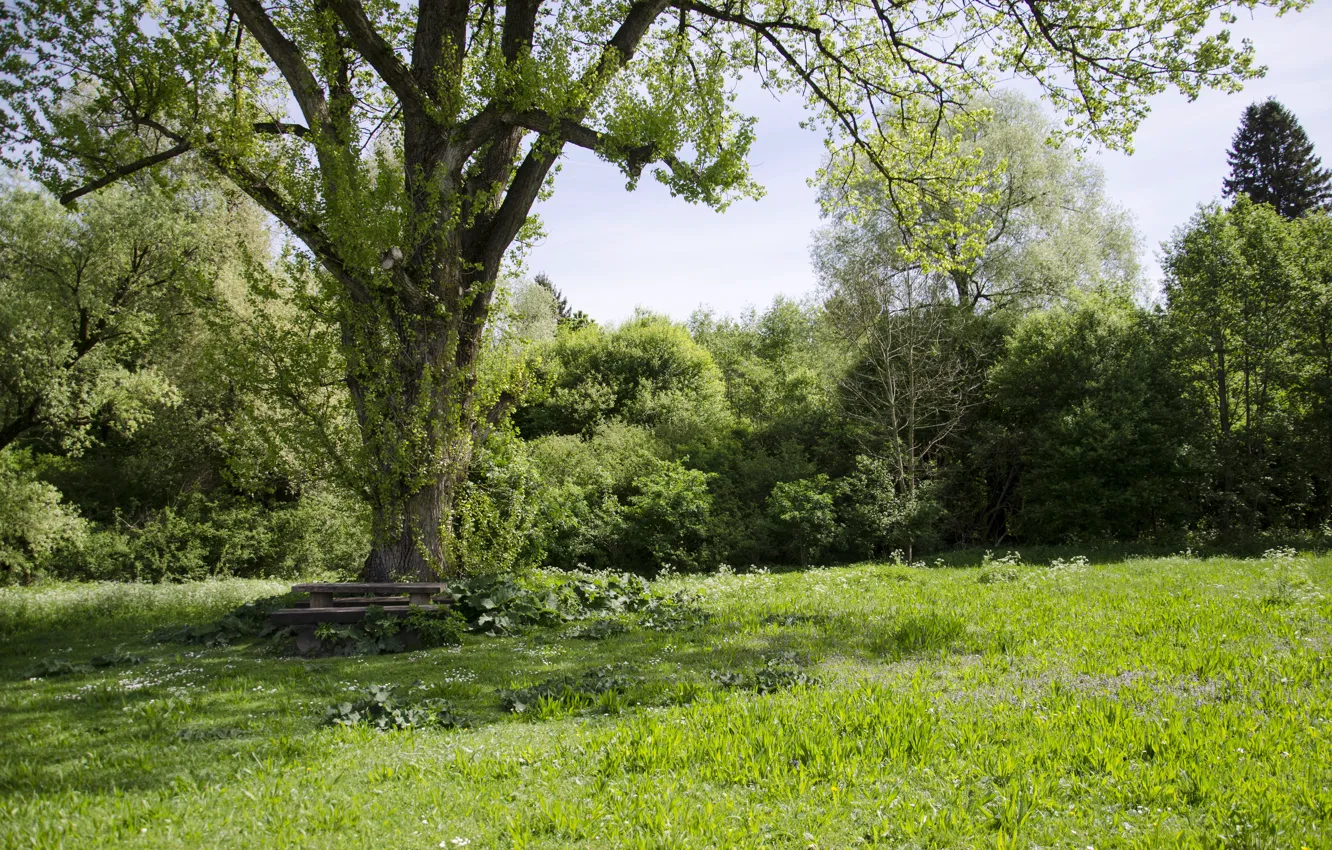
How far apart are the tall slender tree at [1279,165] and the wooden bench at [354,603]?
42510mm

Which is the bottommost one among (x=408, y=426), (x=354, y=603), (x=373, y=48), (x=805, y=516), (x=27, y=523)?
(x=354, y=603)

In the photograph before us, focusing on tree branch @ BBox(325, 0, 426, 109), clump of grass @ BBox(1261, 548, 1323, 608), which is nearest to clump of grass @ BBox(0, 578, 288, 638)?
tree branch @ BBox(325, 0, 426, 109)

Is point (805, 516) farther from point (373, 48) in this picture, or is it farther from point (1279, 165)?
point (1279, 165)

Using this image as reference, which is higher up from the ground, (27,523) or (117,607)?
Answer: (27,523)

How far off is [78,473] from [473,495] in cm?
2045

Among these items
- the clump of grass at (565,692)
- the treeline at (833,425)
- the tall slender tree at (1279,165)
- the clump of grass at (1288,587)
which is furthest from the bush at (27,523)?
the tall slender tree at (1279,165)

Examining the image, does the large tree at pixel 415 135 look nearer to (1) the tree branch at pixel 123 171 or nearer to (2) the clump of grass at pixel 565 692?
(1) the tree branch at pixel 123 171

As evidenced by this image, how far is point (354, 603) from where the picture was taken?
8930mm

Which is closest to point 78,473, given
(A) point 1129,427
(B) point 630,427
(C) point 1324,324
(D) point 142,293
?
(D) point 142,293

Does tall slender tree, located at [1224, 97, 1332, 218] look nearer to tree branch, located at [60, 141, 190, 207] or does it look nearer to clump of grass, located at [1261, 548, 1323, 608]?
clump of grass, located at [1261, 548, 1323, 608]

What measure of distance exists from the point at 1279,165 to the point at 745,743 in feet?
148

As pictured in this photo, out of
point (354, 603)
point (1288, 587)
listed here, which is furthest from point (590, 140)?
point (1288, 587)

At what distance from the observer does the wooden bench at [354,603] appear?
27.8 feet

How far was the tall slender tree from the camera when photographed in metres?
36.4
